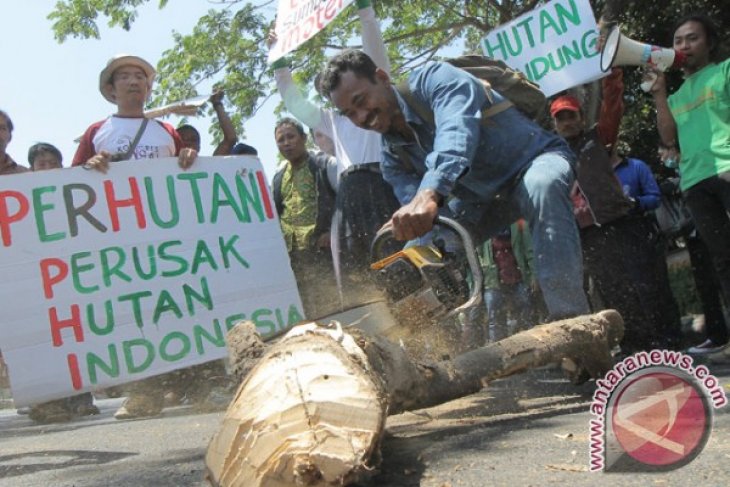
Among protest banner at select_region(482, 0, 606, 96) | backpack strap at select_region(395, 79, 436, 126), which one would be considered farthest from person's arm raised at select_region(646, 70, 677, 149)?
backpack strap at select_region(395, 79, 436, 126)

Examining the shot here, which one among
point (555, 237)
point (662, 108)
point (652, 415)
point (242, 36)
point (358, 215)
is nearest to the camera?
point (652, 415)

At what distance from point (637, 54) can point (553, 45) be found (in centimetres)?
140

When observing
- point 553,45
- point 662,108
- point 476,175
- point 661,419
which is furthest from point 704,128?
point 661,419

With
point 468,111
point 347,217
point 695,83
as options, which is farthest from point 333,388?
point 695,83

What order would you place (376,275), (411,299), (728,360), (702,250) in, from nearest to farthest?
(411,299) → (376,275) → (728,360) → (702,250)

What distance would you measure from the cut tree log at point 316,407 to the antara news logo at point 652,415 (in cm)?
54

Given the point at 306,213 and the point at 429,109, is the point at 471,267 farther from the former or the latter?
the point at 306,213

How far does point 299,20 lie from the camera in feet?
18.3

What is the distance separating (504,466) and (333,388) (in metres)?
0.49

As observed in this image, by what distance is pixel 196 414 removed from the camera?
433 cm

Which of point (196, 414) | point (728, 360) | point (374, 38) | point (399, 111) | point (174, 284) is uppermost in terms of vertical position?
point (374, 38)

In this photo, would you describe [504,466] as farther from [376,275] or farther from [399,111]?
[399,111]

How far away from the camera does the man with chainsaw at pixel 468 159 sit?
3.03 meters

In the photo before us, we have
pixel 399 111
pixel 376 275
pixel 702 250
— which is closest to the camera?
pixel 376 275
